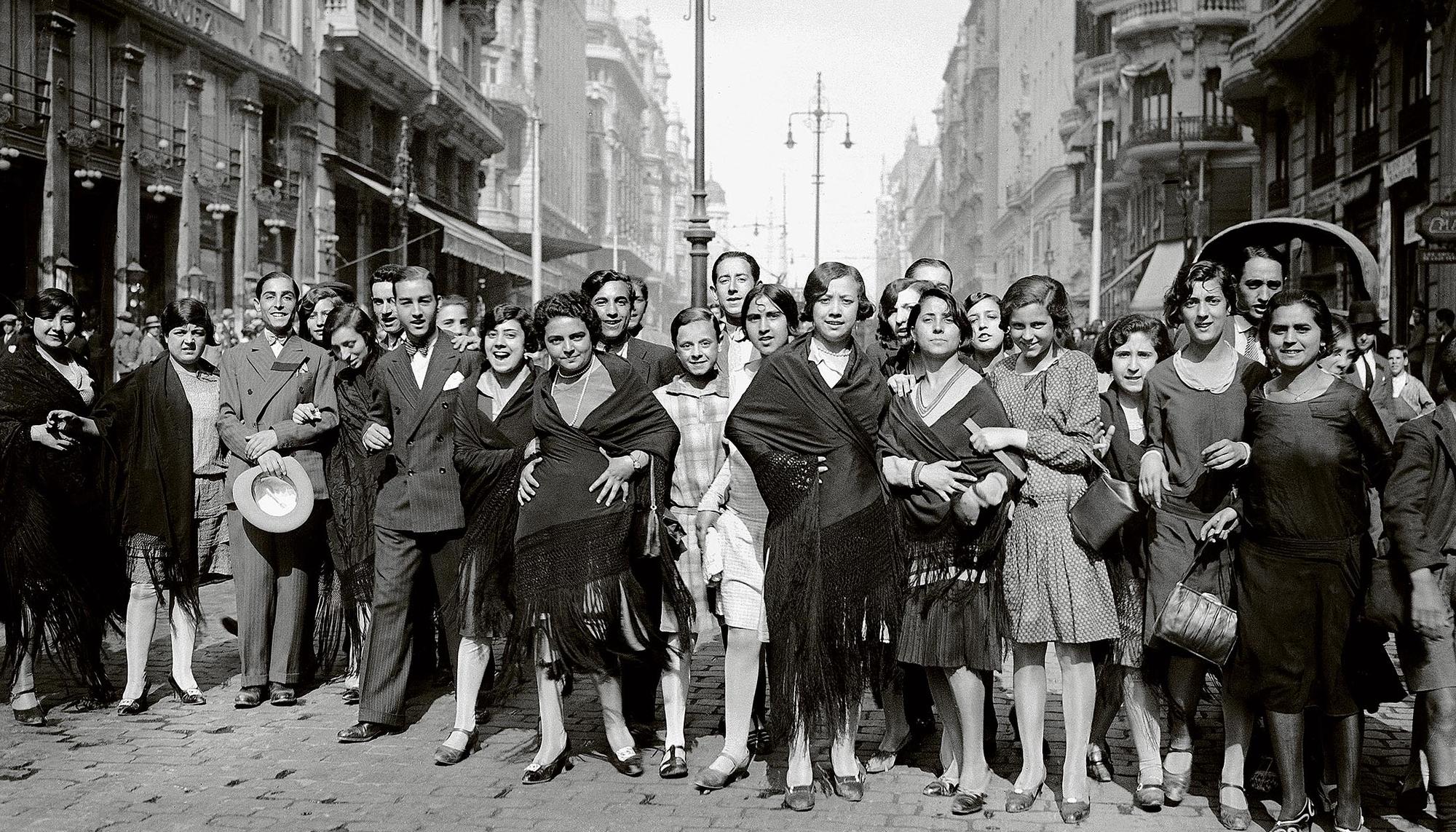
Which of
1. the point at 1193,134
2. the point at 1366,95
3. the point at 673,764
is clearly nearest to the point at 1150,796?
the point at 673,764

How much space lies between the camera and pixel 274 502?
7266 mm

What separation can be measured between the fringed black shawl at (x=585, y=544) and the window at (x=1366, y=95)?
22.6m

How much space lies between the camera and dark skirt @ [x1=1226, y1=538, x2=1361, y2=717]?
17.0ft

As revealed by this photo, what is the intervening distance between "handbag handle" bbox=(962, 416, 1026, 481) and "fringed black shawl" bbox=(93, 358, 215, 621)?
4.19m

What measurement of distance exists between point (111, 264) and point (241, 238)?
473 cm

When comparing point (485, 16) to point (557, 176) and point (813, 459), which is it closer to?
point (557, 176)

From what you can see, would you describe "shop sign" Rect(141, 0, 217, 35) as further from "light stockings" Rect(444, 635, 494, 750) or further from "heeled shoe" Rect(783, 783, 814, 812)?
"heeled shoe" Rect(783, 783, 814, 812)

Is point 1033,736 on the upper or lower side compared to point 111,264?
lower

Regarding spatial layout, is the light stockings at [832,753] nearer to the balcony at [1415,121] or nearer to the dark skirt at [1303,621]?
the dark skirt at [1303,621]

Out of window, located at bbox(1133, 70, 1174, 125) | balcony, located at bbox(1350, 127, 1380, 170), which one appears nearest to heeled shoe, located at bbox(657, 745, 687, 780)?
balcony, located at bbox(1350, 127, 1380, 170)

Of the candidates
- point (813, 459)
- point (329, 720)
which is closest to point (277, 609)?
point (329, 720)

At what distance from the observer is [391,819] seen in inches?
215

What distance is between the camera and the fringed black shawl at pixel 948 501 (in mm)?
5457

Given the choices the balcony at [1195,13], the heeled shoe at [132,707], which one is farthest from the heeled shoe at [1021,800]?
the balcony at [1195,13]
